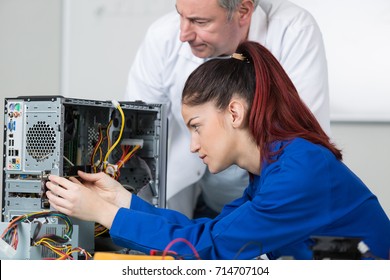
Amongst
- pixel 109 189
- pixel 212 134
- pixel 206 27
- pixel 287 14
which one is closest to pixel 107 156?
pixel 109 189

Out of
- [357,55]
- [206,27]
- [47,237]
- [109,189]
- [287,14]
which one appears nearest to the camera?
[47,237]

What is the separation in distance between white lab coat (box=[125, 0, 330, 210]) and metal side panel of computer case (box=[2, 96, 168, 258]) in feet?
1.53

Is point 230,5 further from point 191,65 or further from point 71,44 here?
point 71,44

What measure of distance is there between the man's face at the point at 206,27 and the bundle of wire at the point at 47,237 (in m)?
0.91

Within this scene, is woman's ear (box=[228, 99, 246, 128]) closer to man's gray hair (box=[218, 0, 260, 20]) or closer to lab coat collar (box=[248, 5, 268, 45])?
man's gray hair (box=[218, 0, 260, 20])

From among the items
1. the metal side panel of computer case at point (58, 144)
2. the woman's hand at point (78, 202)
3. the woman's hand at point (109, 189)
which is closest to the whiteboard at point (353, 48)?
the metal side panel of computer case at point (58, 144)

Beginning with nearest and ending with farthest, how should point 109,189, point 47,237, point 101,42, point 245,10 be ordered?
point 47,237
point 109,189
point 245,10
point 101,42

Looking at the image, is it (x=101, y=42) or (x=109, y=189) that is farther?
(x=101, y=42)

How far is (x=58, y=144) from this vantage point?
196cm

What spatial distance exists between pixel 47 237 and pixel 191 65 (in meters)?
1.17

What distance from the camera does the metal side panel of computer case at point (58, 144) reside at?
1976 millimetres
